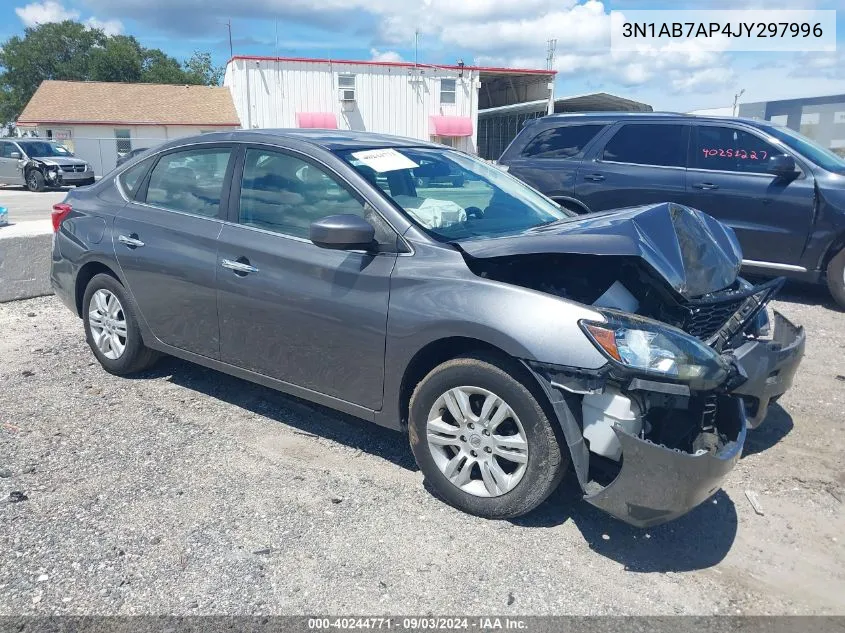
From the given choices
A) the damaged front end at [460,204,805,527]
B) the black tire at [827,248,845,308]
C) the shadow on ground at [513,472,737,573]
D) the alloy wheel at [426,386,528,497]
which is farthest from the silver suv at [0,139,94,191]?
the shadow on ground at [513,472,737,573]

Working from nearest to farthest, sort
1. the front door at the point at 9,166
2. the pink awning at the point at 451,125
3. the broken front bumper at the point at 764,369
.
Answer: the broken front bumper at the point at 764,369, the front door at the point at 9,166, the pink awning at the point at 451,125

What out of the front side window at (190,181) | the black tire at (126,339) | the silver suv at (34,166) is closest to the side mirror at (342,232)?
the front side window at (190,181)

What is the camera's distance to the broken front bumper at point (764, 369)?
10.8 feet

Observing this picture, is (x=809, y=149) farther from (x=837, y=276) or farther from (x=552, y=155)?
(x=552, y=155)

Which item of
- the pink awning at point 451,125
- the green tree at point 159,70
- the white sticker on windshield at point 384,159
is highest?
the green tree at point 159,70

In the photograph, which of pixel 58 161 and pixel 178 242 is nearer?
pixel 178 242

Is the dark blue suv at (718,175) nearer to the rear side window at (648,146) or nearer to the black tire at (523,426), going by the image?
the rear side window at (648,146)

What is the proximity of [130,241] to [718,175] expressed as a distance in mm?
5888

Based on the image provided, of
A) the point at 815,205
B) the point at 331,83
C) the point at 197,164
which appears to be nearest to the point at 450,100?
the point at 331,83

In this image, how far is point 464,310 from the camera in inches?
124

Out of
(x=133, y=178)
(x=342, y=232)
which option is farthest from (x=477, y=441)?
(x=133, y=178)

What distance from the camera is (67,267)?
5.09 meters

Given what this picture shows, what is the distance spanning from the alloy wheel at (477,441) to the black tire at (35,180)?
977 inches

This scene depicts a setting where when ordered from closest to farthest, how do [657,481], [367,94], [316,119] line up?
[657,481]
[316,119]
[367,94]
